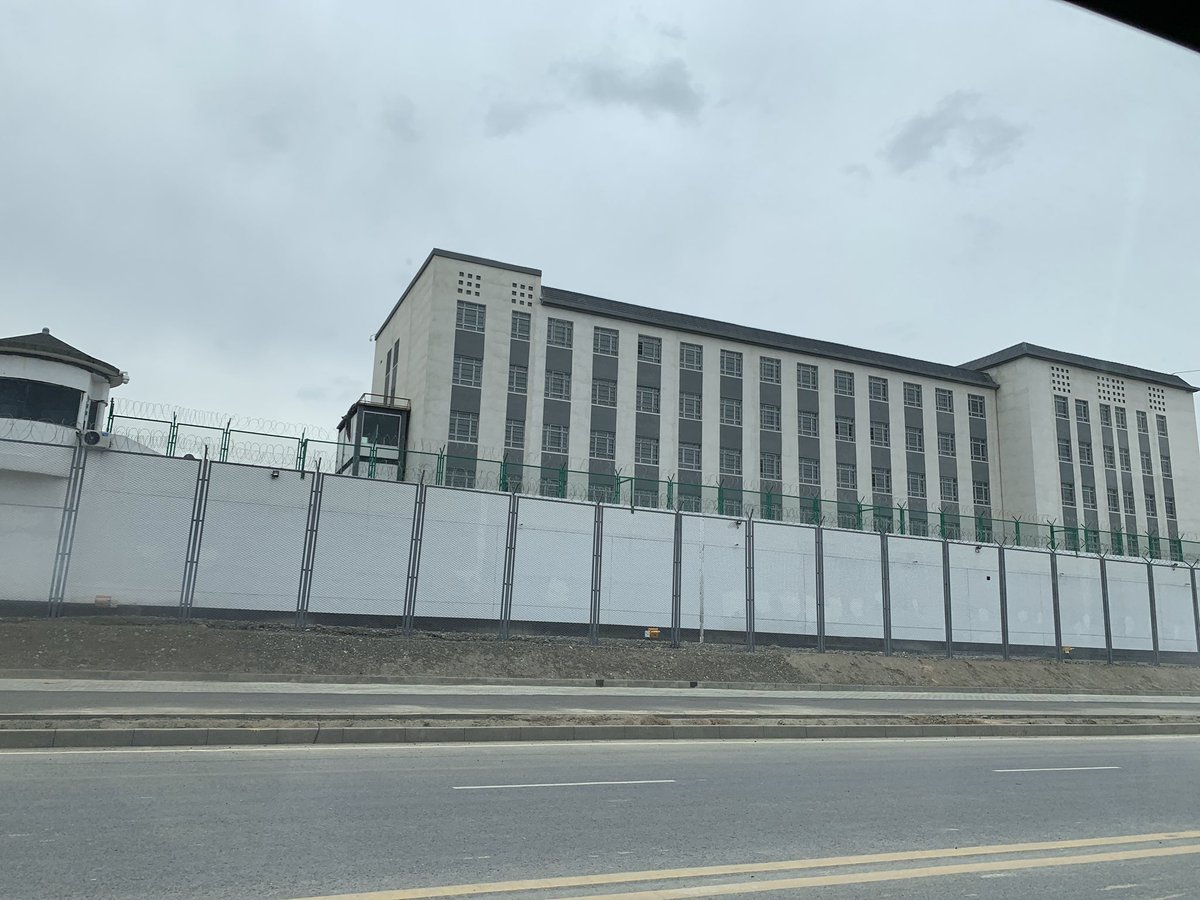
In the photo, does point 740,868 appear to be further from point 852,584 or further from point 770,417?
point 770,417

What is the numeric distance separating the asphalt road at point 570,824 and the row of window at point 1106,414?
5418cm

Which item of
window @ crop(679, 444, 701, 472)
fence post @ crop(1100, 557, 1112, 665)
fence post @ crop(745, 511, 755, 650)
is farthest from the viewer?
window @ crop(679, 444, 701, 472)

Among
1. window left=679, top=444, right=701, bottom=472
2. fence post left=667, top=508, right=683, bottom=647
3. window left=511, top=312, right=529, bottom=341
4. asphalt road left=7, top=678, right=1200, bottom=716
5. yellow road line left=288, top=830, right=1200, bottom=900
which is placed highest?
window left=511, top=312, right=529, bottom=341

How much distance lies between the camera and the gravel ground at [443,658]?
19734 millimetres

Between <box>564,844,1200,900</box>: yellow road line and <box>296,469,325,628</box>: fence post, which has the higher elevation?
<box>296,469,325,628</box>: fence post

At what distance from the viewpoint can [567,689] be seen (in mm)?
21062

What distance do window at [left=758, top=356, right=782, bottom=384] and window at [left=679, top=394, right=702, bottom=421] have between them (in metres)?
4.90

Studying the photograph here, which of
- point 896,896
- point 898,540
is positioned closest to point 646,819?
point 896,896

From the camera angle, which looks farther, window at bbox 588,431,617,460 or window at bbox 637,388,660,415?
window at bbox 637,388,660,415

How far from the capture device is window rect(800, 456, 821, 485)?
52500 mm

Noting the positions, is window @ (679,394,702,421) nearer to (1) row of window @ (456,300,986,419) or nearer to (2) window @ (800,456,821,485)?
(1) row of window @ (456,300,986,419)

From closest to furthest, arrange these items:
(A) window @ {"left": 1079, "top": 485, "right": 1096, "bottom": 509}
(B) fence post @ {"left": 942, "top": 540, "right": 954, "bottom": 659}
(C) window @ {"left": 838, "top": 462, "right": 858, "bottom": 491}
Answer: (B) fence post @ {"left": 942, "top": 540, "right": 954, "bottom": 659} → (C) window @ {"left": 838, "top": 462, "right": 858, "bottom": 491} → (A) window @ {"left": 1079, "top": 485, "right": 1096, "bottom": 509}

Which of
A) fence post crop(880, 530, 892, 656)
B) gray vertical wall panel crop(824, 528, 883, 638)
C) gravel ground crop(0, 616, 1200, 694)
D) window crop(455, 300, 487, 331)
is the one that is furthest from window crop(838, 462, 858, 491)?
window crop(455, 300, 487, 331)

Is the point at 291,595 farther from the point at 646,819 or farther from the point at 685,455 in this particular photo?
the point at 685,455
